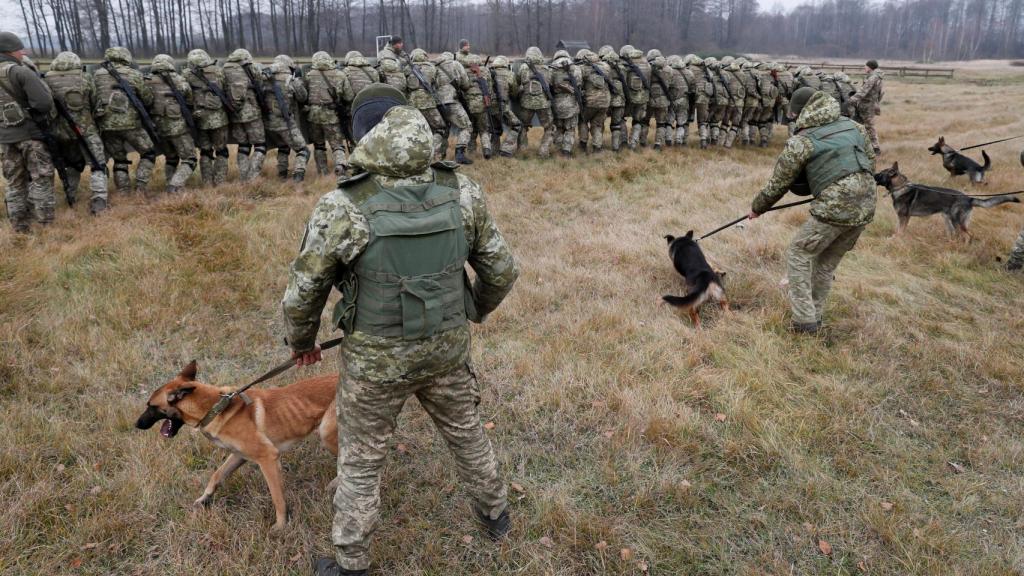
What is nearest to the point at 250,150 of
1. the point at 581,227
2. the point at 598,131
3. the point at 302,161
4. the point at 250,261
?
the point at 302,161

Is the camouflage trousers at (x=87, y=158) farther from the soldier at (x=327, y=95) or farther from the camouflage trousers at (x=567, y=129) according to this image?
the camouflage trousers at (x=567, y=129)

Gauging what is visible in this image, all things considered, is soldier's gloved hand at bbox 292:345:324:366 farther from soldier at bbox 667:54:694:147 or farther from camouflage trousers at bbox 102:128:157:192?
soldier at bbox 667:54:694:147

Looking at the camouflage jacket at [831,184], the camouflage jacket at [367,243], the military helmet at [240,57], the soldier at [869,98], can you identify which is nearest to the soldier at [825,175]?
the camouflage jacket at [831,184]

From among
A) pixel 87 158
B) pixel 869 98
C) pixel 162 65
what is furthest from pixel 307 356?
pixel 869 98

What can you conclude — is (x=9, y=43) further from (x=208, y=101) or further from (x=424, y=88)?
(x=424, y=88)

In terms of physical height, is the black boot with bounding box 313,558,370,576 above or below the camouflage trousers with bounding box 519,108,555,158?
below

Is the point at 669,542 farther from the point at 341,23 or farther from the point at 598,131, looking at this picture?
the point at 341,23

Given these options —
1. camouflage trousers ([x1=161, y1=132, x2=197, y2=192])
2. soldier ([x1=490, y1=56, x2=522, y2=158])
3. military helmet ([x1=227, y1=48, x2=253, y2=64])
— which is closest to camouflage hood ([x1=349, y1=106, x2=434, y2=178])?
camouflage trousers ([x1=161, y1=132, x2=197, y2=192])

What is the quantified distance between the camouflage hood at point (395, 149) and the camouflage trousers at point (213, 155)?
7.50 meters

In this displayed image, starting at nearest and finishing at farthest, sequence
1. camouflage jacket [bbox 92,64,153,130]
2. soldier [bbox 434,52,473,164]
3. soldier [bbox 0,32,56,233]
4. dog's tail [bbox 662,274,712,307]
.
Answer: dog's tail [bbox 662,274,712,307]
soldier [bbox 0,32,56,233]
camouflage jacket [bbox 92,64,153,130]
soldier [bbox 434,52,473,164]

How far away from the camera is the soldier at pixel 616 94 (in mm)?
11961

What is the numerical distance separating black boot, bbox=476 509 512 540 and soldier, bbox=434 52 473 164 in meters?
7.70

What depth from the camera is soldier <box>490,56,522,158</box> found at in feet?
36.5

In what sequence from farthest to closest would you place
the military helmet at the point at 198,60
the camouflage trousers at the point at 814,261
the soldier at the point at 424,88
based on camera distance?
the soldier at the point at 424,88, the military helmet at the point at 198,60, the camouflage trousers at the point at 814,261
